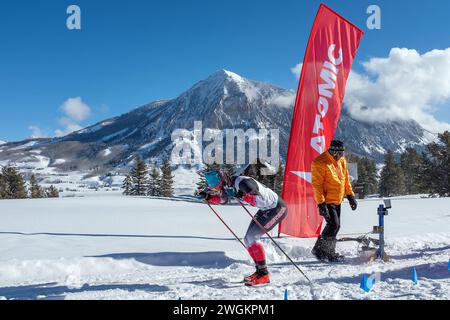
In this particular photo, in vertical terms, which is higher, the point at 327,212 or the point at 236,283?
the point at 327,212

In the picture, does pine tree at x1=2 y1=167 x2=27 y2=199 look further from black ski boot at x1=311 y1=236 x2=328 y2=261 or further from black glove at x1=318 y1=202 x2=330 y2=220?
black glove at x1=318 y1=202 x2=330 y2=220

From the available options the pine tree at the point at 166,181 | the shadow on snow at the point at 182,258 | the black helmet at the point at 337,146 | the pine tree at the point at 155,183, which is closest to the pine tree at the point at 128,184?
the pine tree at the point at 155,183

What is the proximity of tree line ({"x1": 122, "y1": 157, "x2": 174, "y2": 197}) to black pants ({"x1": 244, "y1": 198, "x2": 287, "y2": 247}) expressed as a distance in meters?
54.4

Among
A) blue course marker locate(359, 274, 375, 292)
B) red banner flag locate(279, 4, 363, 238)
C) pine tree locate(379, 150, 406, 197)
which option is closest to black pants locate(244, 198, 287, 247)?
blue course marker locate(359, 274, 375, 292)

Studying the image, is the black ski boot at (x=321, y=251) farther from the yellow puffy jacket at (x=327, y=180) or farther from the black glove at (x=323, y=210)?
the yellow puffy jacket at (x=327, y=180)

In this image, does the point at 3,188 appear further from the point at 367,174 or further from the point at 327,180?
the point at 327,180

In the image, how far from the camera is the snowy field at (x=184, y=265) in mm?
5027

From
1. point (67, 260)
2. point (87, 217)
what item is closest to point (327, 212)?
point (67, 260)

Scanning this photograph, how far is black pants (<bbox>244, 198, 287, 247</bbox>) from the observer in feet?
19.3

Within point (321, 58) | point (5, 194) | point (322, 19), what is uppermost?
point (322, 19)
